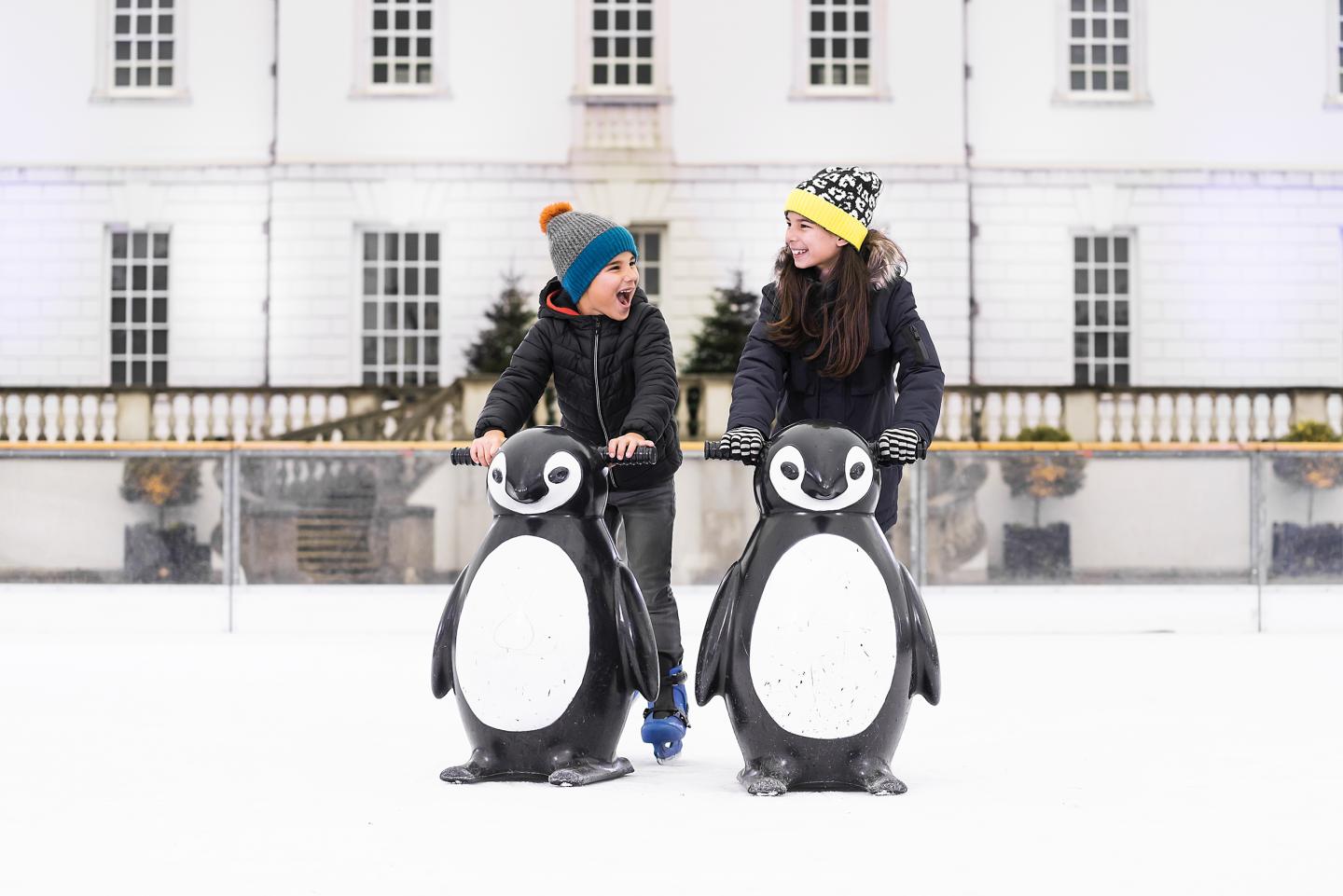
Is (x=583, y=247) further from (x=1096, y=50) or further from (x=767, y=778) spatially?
(x=1096, y=50)

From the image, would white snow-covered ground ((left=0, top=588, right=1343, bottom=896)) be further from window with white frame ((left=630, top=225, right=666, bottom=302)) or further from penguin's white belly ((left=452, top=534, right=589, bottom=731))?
window with white frame ((left=630, top=225, right=666, bottom=302))

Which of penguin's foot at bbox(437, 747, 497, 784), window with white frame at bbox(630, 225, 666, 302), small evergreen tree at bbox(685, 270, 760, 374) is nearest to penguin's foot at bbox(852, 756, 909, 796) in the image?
penguin's foot at bbox(437, 747, 497, 784)

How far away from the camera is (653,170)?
18219 mm

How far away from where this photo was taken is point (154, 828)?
10.5 ft

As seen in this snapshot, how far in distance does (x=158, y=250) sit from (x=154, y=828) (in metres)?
16.6

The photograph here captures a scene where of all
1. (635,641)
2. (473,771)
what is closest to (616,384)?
(635,641)

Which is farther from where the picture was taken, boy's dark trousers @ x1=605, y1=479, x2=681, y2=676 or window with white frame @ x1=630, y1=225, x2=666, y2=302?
window with white frame @ x1=630, y1=225, x2=666, y2=302

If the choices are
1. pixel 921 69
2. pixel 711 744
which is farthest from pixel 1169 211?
pixel 711 744

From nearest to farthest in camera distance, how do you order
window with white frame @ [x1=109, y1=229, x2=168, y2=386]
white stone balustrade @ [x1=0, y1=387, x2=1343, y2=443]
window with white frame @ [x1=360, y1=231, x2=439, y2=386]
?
white stone balustrade @ [x1=0, y1=387, x2=1343, y2=443] → window with white frame @ [x1=360, y1=231, x2=439, y2=386] → window with white frame @ [x1=109, y1=229, x2=168, y2=386]

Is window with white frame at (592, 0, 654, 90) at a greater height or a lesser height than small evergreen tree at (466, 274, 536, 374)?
greater

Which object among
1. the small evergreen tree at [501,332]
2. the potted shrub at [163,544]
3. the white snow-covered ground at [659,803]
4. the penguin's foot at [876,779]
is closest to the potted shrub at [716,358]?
the small evergreen tree at [501,332]

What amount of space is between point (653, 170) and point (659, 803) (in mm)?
15239

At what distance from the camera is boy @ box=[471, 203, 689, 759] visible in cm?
403

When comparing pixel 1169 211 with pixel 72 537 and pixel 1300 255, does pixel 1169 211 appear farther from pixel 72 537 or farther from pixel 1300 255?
pixel 72 537
